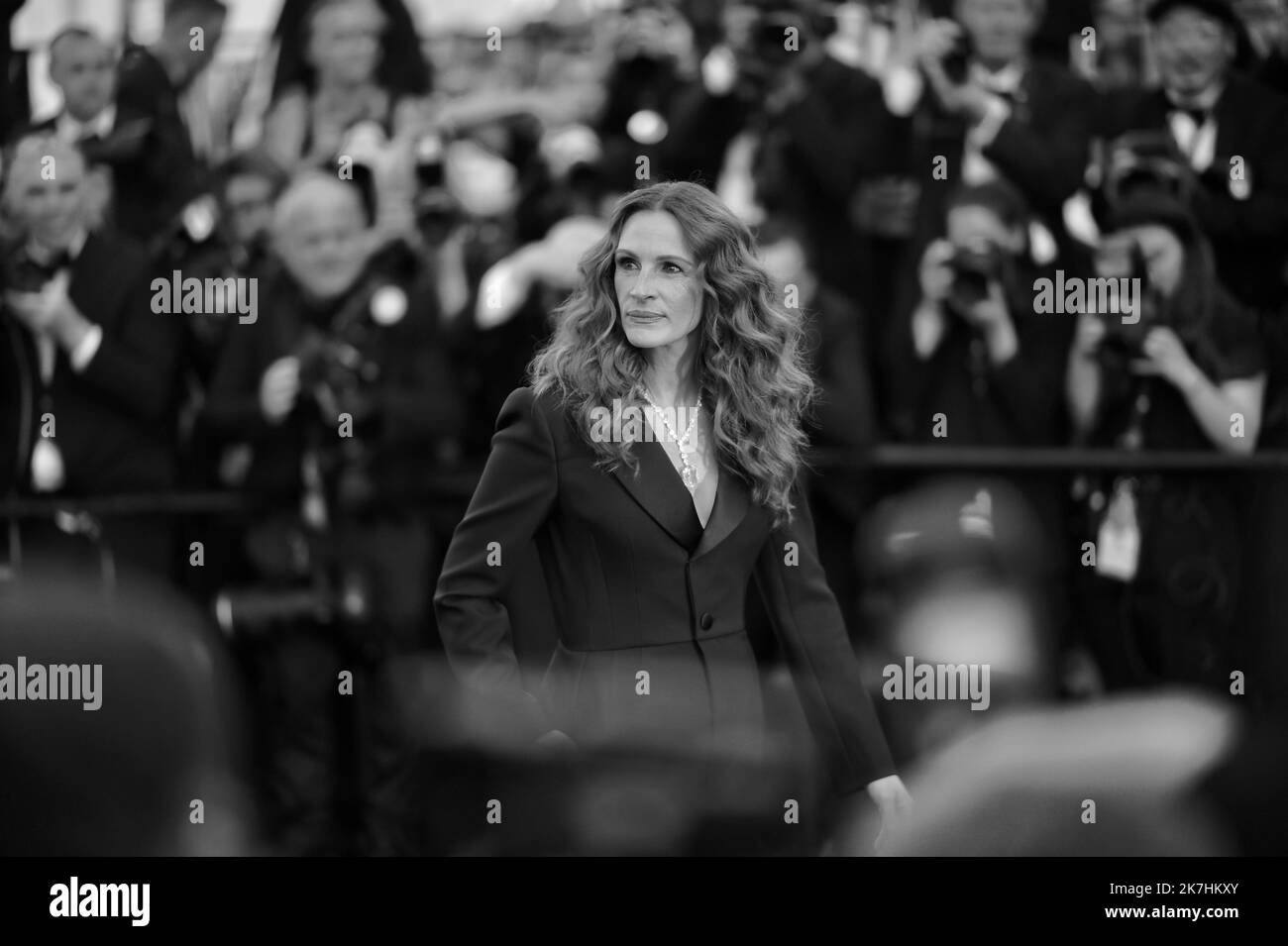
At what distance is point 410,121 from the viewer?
3.54 metres

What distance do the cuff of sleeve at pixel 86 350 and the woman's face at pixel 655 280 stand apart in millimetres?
1365

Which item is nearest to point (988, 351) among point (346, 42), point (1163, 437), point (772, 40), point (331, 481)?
point (1163, 437)

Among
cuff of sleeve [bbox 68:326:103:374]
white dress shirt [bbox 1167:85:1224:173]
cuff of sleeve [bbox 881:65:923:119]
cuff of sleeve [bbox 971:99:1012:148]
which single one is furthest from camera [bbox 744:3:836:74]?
cuff of sleeve [bbox 68:326:103:374]

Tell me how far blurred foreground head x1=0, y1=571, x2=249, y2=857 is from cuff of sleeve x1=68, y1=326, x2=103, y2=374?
1.47ft

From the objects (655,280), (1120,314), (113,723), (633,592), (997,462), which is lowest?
(113,723)

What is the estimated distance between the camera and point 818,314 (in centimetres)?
342

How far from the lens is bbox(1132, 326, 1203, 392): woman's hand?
11.3 ft

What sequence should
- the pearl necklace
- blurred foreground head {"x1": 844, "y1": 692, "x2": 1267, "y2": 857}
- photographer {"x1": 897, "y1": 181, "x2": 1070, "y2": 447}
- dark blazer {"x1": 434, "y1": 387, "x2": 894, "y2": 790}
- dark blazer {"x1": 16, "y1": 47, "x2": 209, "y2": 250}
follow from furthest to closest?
dark blazer {"x1": 16, "y1": 47, "x2": 209, "y2": 250}, photographer {"x1": 897, "y1": 181, "x2": 1070, "y2": 447}, blurred foreground head {"x1": 844, "y1": 692, "x2": 1267, "y2": 857}, the pearl necklace, dark blazer {"x1": 434, "y1": 387, "x2": 894, "y2": 790}

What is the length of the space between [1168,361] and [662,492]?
1299 millimetres

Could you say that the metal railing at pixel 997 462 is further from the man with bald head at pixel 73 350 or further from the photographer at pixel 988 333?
the man with bald head at pixel 73 350

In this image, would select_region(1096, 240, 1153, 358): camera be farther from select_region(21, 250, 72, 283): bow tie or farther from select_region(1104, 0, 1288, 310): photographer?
select_region(21, 250, 72, 283): bow tie

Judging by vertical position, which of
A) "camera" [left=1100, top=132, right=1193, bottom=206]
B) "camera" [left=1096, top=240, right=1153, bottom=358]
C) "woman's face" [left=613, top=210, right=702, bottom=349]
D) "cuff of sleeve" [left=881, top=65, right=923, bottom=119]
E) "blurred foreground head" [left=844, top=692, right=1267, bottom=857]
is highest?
"cuff of sleeve" [left=881, top=65, right=923, bottom=119]

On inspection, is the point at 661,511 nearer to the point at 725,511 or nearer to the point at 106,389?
the point at 725,511
